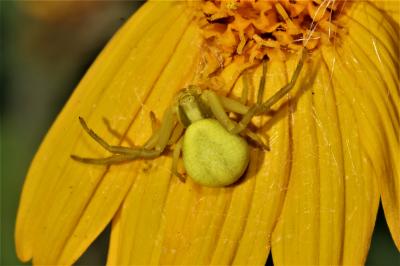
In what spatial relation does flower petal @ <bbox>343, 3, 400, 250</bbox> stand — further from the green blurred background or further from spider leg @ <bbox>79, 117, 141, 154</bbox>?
the green blurred background

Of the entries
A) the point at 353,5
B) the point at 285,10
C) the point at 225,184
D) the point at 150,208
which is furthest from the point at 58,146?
the point at 353,5

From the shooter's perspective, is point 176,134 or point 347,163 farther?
point 176,134

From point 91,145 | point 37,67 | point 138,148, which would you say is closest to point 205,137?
point 138,148

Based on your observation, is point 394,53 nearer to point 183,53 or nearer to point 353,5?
point 353,5

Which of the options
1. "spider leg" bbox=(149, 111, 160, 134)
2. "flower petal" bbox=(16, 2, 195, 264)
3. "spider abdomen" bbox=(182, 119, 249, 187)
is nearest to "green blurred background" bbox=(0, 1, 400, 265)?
"flower petal" bbox=(16, 2, 195, 264)

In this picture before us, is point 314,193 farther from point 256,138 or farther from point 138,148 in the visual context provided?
point 138,148
